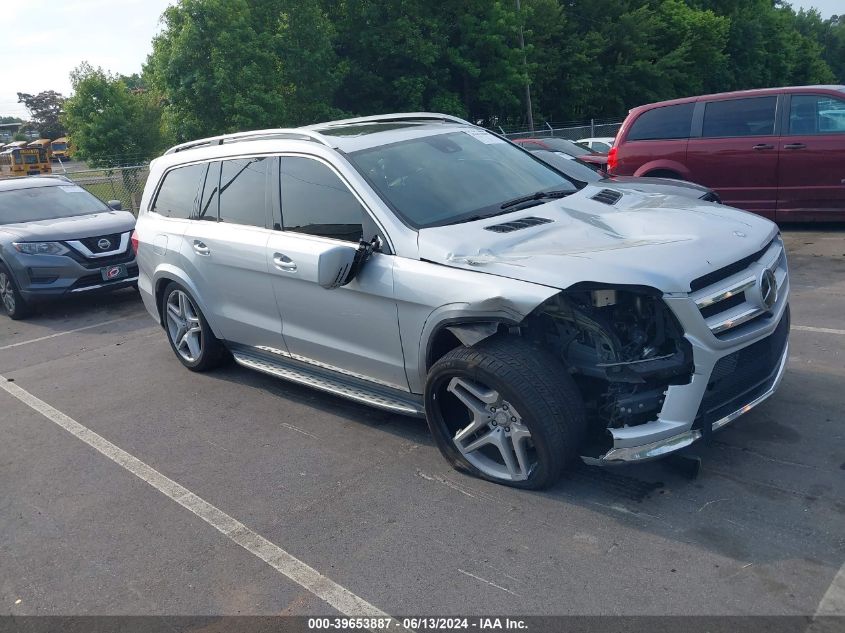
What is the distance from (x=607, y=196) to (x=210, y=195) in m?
2.91

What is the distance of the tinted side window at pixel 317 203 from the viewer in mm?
4617

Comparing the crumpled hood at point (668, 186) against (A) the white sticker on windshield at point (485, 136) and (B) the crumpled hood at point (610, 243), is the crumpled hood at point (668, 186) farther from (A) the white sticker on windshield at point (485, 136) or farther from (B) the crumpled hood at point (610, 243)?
(B) the crumpled hood at point (610, 243)

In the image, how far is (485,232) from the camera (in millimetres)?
4191

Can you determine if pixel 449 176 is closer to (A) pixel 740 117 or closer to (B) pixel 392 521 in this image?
(B) pixel 392 521

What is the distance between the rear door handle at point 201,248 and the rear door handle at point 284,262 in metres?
0.90

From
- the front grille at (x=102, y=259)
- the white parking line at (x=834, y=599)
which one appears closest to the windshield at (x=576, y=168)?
the front grille at (x=102, y=259)

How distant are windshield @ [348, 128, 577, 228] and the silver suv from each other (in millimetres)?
15

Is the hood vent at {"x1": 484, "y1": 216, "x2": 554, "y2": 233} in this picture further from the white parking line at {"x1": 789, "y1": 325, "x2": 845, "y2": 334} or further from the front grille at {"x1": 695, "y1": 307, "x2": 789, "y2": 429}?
the white parking line at {"x1": 789, "y1": 325, "x2": 845, "y2": 334}

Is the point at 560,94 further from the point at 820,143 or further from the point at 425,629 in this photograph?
the point at 425,629

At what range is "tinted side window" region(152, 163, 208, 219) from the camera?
6.06m

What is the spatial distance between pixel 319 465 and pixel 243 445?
2.25 ft

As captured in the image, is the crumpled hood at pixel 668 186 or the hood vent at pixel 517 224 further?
the crumpled hood at pixel 668 186

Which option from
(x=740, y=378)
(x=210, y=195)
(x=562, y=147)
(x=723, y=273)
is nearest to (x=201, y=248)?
(x=210, y=195)

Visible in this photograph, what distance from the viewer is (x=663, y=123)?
10336mm
